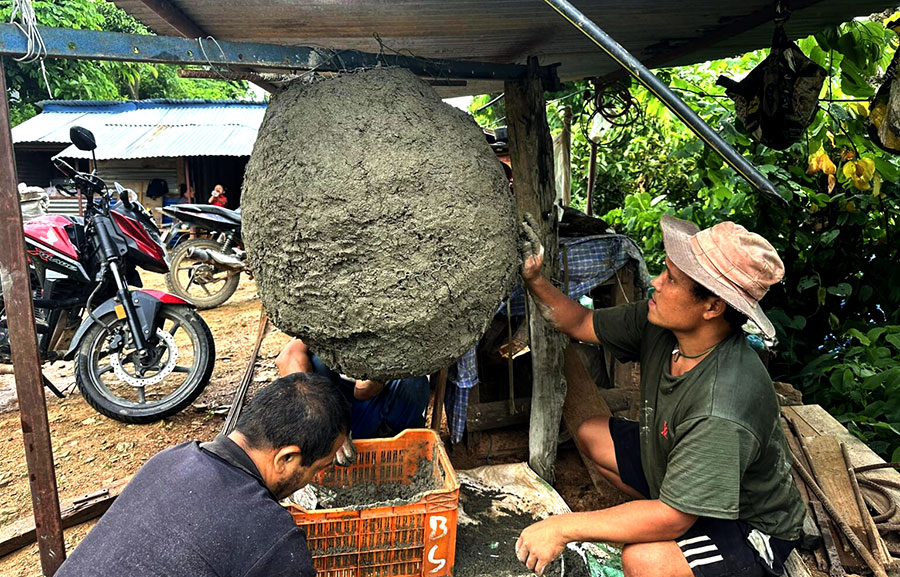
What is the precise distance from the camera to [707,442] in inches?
68.0

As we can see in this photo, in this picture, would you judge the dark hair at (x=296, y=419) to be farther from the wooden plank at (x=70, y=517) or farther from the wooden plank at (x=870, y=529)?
the wooden plank at (x=870, y=529)

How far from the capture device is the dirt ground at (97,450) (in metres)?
3.08

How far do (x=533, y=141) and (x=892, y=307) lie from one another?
3.92 meters

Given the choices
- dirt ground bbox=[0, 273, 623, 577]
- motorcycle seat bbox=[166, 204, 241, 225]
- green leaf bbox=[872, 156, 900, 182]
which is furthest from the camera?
motorcycle seat bbox=[166, 204, 241, 225]

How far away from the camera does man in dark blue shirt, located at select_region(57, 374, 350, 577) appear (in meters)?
1.31

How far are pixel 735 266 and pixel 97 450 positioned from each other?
3.81 metres

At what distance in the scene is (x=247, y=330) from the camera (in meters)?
6.37

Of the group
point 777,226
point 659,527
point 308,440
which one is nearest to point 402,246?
point 308,440

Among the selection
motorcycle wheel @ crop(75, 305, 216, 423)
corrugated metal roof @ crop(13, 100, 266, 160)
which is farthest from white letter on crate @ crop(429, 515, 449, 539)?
corrugated metal roof @ crop(13, 100, 266, 160)

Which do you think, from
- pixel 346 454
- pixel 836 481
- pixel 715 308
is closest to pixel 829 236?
pixel 836 481

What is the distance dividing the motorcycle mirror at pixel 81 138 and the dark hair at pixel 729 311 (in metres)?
3.55

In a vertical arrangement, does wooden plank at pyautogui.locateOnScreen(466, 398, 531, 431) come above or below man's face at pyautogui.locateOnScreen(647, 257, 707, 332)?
below

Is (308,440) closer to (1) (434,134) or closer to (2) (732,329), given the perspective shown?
(1) (434,134)

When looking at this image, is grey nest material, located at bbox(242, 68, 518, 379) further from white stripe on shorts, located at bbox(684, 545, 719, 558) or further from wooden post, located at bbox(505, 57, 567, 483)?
white stripe on shorts, located at bbox(684, 545, 719, 558)
